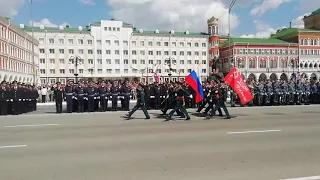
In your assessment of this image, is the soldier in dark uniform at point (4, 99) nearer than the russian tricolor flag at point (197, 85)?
Answer: No

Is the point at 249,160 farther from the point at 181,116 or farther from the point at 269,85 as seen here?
the point at 269,85

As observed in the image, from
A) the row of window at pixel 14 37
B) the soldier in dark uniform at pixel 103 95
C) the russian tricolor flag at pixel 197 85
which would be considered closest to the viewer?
the russian tricolor flag at pixel 197 85

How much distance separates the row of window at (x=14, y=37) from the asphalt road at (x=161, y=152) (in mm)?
58874

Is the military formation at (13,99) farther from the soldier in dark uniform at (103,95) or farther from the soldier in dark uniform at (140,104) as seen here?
the soldier in dark uniform at (140,104)

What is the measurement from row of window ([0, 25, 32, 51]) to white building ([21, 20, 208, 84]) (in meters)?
9.36

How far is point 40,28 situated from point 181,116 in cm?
8379

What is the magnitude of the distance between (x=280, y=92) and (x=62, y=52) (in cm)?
7852

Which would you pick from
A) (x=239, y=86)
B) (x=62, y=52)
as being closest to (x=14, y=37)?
(x=62, y=52)

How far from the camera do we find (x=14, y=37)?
71.8 metres

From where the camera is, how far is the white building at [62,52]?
A: 90.8 m

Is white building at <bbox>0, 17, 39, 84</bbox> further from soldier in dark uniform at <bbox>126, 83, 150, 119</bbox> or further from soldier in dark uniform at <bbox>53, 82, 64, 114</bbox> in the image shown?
soldier in dark uniform at <bbox>126, 83, 150, 119</bbox>

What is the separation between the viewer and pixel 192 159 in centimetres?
729

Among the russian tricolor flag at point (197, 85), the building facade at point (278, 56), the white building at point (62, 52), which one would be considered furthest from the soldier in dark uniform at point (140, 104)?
the building facade at point (278, 56)

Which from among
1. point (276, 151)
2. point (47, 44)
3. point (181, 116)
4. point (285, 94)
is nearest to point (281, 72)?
point (47, 44)
